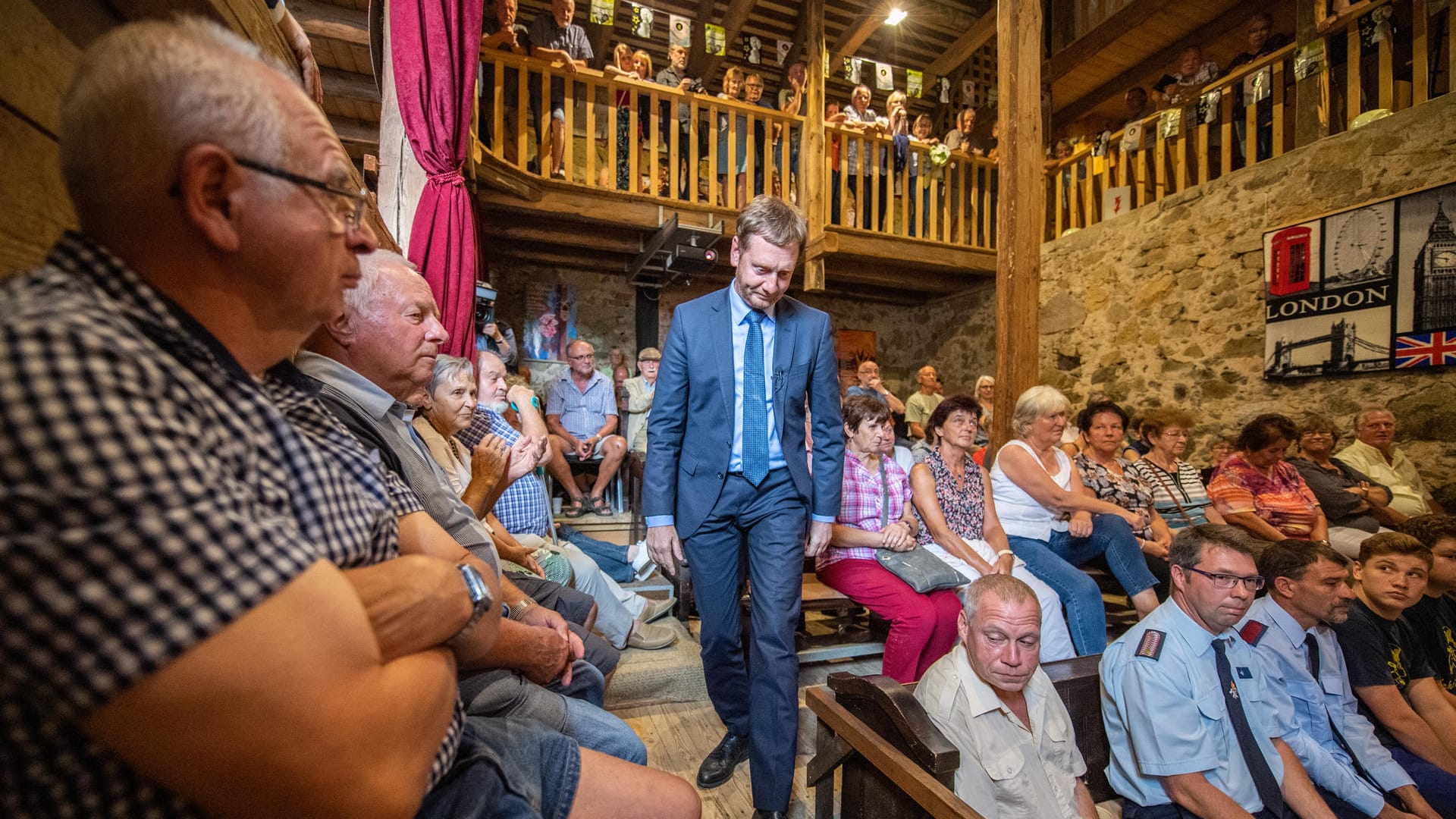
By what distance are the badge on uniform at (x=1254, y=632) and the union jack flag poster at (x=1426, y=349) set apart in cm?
345

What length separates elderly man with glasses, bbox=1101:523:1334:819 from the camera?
1568mm

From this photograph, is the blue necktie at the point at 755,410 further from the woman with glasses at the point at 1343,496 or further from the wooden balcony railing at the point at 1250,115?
the wooden balcony railing at the point at 1250,115

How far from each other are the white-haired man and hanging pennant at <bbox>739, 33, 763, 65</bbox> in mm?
7396

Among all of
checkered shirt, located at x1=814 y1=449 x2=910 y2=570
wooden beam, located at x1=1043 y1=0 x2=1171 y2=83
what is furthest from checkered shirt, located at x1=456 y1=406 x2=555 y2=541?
wooden beam, located at x1=1043 y1=0 x2=1171 y2=83

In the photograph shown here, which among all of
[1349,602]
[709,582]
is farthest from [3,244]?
[1349,602]

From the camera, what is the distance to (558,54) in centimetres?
498

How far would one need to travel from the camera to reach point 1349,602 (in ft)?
6.68

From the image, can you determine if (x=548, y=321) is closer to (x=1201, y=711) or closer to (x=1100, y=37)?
(x=1201, y=711)

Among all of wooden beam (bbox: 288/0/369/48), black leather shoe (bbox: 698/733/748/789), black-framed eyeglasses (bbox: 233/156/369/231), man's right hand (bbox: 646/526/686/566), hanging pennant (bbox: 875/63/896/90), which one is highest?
hanging pennant (bbox: 875/63/896/90)

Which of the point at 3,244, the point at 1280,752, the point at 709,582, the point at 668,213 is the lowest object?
the point at 1280,752

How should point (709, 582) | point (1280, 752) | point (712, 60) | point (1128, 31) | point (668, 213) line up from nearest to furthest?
point (1280, 752) < point (709, 582) < point (668, 213) < point (1128, 31) < point (712, 60)

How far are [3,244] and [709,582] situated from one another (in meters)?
1.62

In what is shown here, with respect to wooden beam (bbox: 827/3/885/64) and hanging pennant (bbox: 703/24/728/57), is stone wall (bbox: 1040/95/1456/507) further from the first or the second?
hanging pennant (bbox: 703/24/728/57)

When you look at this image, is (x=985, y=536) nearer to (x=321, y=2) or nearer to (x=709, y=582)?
(x=709, y=582)
